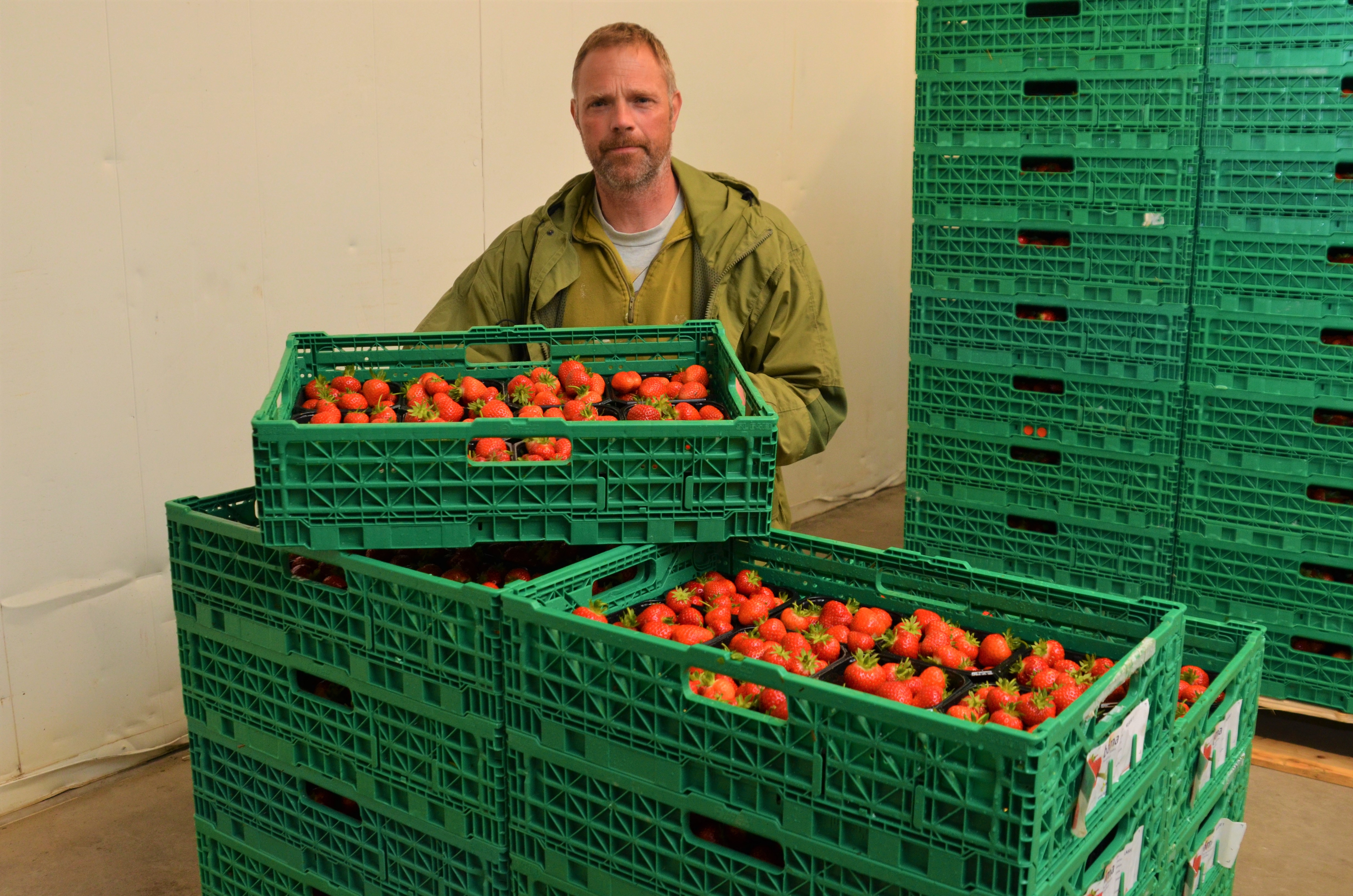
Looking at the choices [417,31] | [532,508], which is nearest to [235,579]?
[532,508]

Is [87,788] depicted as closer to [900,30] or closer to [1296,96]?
[1296,96]

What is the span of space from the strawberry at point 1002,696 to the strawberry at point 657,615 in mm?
527

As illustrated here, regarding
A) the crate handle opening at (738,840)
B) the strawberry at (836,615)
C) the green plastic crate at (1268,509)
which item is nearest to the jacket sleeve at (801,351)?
the strawberry at (836,615)

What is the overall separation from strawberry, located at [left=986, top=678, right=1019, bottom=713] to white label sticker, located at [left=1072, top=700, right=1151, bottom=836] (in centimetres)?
15

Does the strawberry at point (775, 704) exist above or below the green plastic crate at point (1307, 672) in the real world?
above

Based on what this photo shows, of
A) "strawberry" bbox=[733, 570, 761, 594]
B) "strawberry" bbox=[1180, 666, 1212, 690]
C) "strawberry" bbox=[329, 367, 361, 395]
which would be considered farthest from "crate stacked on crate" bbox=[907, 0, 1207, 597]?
"strawberry" bbox=[329, 367, 361, 395]

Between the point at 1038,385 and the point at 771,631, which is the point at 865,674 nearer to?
the point at 771,631

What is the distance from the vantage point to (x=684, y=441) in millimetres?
1949

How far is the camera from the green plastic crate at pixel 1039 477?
12.9 ft

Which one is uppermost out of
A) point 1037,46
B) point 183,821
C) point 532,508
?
point 1037,46

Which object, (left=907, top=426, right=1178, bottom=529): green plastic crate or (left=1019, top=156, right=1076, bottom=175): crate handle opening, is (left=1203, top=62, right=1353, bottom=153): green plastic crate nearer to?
(left=1019, top=156, right=1076, bottom=175): crate handle opening

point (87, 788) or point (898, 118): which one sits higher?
point (898, 118)

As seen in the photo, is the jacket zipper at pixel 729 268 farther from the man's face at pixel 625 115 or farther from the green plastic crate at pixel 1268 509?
the green plastic crate at pixel 1268 509

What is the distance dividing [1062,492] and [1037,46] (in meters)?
1.48
